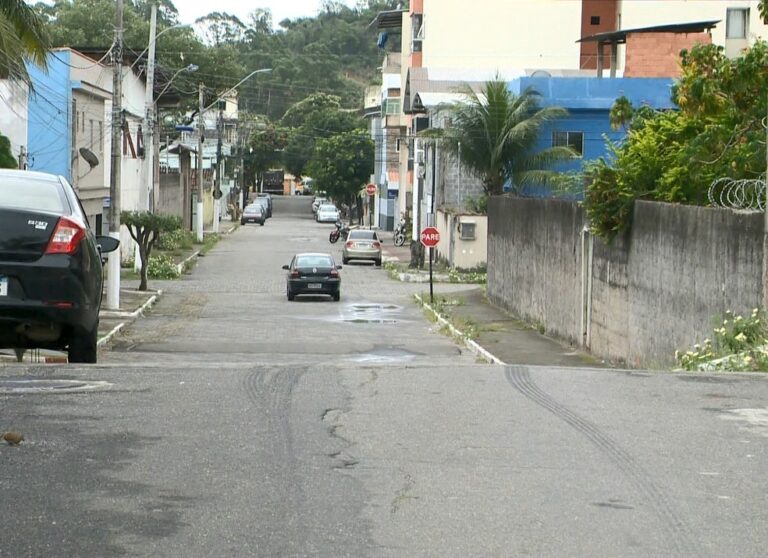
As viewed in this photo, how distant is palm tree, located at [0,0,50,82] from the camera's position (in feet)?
70.3

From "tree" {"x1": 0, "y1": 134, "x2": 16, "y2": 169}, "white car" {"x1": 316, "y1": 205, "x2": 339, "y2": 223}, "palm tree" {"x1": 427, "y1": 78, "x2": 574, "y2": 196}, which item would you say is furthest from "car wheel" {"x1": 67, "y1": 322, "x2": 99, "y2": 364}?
"white car" {"x1": 316, "y1": 205, "x2": 339, "y2": 223}

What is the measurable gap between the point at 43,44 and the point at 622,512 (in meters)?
19.7

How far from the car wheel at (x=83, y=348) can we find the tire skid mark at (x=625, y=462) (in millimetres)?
3684

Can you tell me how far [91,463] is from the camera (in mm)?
7562

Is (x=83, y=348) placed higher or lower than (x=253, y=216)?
higher

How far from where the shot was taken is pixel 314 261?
133 ft

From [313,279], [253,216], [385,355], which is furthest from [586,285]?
[253,216]

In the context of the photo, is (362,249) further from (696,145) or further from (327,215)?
(327,215)

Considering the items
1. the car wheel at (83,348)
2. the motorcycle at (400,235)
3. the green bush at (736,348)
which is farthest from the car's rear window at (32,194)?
the motorcycle at (400,235)

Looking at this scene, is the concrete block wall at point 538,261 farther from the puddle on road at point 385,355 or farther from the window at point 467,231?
the window at point 467,231

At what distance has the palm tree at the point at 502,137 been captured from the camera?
4572 centimetres

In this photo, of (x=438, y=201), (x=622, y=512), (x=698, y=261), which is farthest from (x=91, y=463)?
(x=438, y=201)

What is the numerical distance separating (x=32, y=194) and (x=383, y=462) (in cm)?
445

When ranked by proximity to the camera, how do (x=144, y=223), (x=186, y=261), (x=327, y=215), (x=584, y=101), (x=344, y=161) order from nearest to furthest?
(x=144, y=223) → (x=584, y=101) → (x=186, y=261) → (x=327, y=215) → (x=344, y=161)
